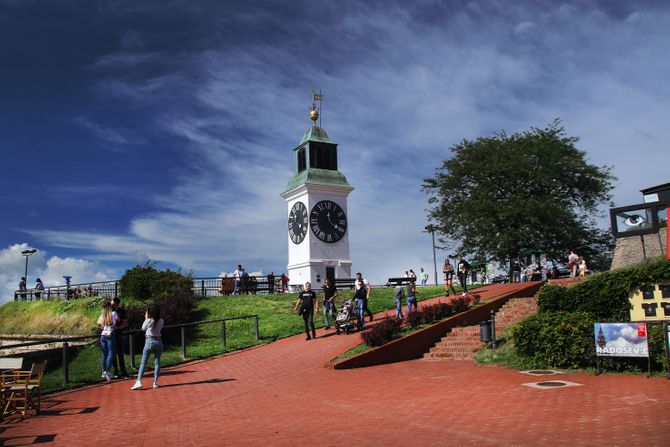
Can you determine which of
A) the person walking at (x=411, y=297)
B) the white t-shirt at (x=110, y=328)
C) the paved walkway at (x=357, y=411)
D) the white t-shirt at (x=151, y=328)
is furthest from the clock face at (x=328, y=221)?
the white t-shirt at (x=151, y=328)

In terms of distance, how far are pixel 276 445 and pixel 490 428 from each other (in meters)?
3.04

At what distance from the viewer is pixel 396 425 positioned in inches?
328

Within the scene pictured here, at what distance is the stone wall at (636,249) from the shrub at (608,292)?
339 inches

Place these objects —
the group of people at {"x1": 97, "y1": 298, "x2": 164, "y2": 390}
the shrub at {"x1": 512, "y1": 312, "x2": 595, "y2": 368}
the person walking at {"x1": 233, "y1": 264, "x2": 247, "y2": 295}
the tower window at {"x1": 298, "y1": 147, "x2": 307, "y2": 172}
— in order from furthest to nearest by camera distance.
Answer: the tower window at {"x1": 298, "y1": 147, "x2": 307, "y2": 172}, the person walking at {"x1": 233, "y1": 264, "x2": 247, "y2": 295}, the shrub at {"x1": 512, "y1": 312, "x2": 595, "y2": 368}, the group of people at {"x1": 97, "y1": 298, "x2": 164, "y2": 390}

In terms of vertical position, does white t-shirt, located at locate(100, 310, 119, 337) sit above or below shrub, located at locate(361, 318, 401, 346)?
above

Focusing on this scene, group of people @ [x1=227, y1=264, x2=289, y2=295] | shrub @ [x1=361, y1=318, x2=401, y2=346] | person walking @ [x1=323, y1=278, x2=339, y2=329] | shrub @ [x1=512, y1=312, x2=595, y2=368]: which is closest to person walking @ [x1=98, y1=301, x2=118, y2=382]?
shrub @ [x1=361, y1=318, x2=401, y2=346]

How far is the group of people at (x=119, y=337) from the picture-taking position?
1231cm

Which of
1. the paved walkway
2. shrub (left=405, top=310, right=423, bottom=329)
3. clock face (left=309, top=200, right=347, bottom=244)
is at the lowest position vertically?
the paved walkway

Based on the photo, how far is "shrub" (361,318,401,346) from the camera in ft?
53.5

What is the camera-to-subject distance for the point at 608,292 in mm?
15984

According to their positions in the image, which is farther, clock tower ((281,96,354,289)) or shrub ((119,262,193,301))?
clock tower ((281,96,354,289))

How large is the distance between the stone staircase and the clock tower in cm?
1423

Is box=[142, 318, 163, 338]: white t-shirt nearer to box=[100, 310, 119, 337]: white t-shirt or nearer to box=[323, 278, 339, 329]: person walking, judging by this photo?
box=[100, 310, 119, 337]: white t-shirt

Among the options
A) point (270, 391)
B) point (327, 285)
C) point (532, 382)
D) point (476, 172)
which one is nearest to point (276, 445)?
→ point (270, 391)
